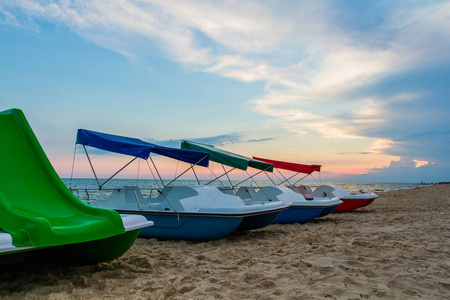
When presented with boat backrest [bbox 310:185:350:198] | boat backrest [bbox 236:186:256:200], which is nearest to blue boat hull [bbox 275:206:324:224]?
boat backrest [bbox 236:186:256:200]

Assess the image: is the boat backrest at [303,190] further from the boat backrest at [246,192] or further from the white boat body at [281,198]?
the boat backrest at [246,192]

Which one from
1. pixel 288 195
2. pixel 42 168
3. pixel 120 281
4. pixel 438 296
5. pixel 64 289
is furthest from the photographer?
pixel 288 195

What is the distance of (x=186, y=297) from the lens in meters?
3.90

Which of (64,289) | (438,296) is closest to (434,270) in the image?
(438,296)

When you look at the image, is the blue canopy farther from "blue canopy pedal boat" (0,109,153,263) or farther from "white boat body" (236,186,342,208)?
"white boat body" (236,186,342,208)

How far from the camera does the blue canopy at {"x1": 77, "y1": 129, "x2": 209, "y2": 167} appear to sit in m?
7.21

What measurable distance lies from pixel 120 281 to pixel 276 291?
1968mm

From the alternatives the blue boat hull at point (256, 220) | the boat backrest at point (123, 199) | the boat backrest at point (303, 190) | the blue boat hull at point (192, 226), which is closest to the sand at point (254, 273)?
the blue boat hull at point (192, 226)

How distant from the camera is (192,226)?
7.15m

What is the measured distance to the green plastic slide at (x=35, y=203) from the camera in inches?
143

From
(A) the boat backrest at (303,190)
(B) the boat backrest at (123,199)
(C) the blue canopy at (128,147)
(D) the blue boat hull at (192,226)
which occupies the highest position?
(C) the blue canopy at (128,147)

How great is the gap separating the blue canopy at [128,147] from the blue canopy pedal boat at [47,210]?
2.18m

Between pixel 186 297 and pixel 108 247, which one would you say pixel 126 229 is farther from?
pixel 186 297

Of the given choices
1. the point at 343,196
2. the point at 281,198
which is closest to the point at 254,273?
the point at 281,198
